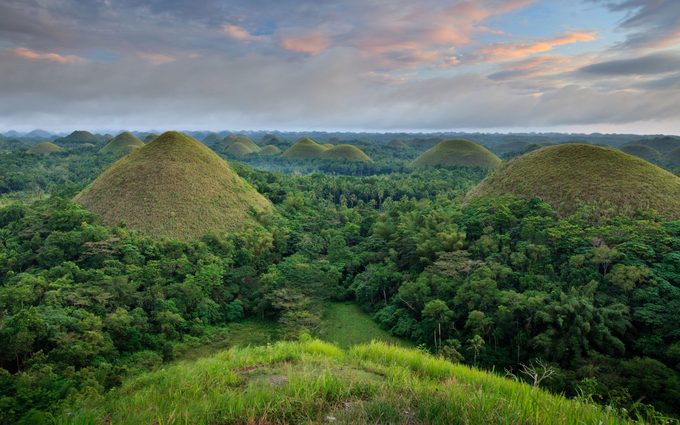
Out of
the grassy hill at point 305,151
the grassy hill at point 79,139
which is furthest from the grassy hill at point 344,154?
the grassy hill at point 79,139

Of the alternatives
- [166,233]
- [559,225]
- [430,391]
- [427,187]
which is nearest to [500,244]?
[559,225]

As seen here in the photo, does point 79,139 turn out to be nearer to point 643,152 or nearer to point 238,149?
point 238,149

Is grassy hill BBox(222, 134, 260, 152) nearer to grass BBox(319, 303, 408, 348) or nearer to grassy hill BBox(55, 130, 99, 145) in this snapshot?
grassy hill BBox(55, 130, 99, 145)

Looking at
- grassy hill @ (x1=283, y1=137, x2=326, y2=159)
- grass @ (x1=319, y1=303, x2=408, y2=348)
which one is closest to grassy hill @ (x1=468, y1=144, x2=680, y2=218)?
grass @ (x1=319, y1=303, x2=408, y2=348)

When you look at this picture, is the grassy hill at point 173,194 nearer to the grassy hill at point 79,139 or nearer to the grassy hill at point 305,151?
the grassy hill at point 305,151

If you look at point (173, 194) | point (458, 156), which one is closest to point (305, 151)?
point (458, 156)
